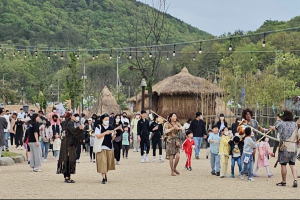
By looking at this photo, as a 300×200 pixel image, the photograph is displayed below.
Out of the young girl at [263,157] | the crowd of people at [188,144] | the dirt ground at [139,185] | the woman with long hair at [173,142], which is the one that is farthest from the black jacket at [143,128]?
the young girl at [263,157]

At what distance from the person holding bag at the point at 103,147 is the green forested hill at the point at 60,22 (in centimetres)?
6093

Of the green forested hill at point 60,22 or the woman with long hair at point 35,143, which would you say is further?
the green forested hill at point 60,22

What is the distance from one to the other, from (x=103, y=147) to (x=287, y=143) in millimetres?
4323

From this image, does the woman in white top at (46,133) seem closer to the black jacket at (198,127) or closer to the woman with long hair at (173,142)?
the black jacket at (198,127)

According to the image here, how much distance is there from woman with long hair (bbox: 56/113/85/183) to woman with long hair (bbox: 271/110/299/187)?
4.79m

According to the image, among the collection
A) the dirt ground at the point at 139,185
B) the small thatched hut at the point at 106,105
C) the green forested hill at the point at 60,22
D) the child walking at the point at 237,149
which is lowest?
the dirt ground at the point at 139,185

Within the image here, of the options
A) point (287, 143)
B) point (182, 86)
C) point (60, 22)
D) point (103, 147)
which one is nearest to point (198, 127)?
point (103, 147)

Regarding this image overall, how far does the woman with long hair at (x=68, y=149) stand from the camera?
552 inches

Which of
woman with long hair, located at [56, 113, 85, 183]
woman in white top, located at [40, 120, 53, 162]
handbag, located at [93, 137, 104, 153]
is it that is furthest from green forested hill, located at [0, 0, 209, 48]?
handbag, located at [93, 137, 104, 153]

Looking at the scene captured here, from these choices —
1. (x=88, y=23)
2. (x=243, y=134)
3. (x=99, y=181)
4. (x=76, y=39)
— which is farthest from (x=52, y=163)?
(x=88, y=23)

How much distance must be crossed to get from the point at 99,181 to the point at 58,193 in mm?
2444

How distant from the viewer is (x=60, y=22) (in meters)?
86.0

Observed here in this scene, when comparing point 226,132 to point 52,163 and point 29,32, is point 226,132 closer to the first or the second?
point 52,163

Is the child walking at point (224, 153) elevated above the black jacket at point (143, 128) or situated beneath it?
situated beneath
